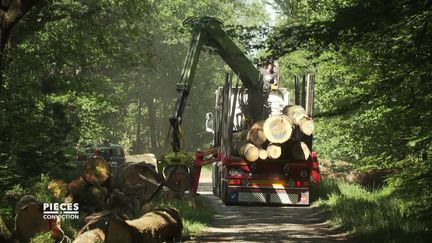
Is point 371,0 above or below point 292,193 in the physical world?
above

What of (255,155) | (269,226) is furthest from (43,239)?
(255,155)

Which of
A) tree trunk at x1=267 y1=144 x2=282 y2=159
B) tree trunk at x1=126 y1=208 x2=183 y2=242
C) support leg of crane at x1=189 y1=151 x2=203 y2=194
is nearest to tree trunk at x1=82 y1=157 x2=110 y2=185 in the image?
tree trunk at x1=126 y1=208 x2=183 y2=242

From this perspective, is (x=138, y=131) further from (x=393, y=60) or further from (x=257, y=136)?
(x=393, y=60)

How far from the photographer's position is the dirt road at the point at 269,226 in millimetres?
11328

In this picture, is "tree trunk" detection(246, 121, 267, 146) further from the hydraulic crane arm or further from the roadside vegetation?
the roadside vegetation

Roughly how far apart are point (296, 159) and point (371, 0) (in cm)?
838

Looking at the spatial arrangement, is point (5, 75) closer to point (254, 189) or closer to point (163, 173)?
point (163, 173)

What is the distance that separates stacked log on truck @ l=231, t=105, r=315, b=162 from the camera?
1410cm

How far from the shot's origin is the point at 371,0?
6773mm

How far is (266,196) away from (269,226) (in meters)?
1.42

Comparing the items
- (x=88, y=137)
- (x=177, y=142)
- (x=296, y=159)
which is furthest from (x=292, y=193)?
(x=88, y=137)

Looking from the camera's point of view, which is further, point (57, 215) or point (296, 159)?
point (296, 159)

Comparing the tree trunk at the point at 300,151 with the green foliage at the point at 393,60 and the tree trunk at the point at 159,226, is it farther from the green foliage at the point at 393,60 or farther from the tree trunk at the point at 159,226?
the tree trunk at the point at 159,226

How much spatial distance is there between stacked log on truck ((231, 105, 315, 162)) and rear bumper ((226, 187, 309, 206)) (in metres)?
0.85
